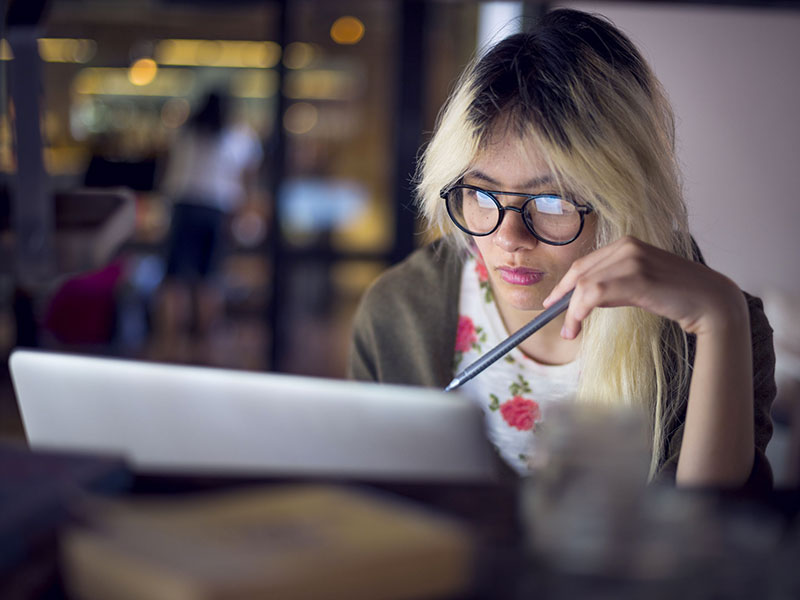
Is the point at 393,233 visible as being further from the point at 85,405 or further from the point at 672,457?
the point at 85,405

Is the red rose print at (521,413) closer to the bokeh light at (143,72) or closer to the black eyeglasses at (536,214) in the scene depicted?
the black eyeglasses at (536,214)

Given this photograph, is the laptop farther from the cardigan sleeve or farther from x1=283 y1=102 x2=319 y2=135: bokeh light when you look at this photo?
x1=283 y1=102 x2=319 y2=135: bokeh light

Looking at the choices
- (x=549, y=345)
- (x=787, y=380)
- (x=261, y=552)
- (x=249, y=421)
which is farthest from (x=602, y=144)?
(x=787, y=380)

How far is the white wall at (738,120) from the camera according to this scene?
3.00 m

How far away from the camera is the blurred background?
208cm

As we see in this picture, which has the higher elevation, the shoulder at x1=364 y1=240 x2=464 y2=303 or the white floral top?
the shoulder at x1=364 y1=240 x2=464 y2=303

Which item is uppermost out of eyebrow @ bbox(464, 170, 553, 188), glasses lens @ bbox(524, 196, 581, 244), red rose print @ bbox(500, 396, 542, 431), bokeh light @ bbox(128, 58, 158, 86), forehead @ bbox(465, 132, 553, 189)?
bokeh light @ bbox(128, 58, 158, 86)

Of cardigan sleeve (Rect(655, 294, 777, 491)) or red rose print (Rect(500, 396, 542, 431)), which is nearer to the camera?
cardigan sleeve (Rect(655, 294, 777, 491))

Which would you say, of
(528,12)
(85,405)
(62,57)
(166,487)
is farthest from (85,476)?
(62,57)

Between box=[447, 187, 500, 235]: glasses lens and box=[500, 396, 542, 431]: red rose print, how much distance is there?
0.99ft

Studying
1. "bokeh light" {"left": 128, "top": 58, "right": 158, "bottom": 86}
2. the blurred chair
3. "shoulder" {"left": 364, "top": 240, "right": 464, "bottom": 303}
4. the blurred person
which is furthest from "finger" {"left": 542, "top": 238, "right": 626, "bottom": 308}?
"bokeh light" {"left": 128, "top": 58, "right": 158, "bottom": 86}

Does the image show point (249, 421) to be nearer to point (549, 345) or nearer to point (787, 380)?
point (549, 345)

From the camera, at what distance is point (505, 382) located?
1456 mm

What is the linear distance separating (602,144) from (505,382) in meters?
0.44
